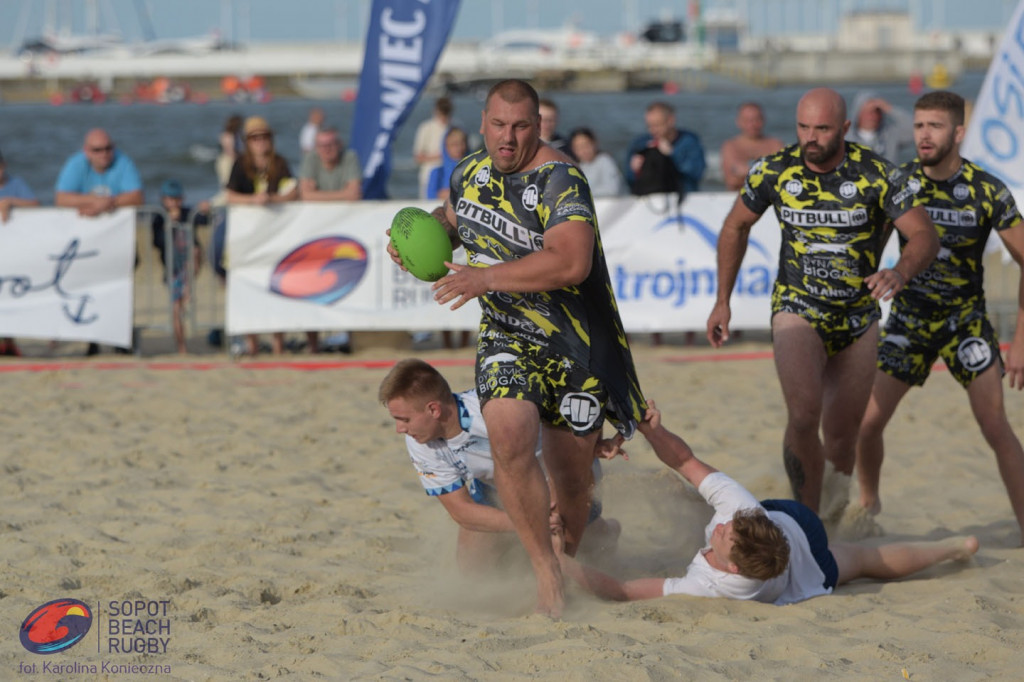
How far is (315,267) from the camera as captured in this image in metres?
10.4

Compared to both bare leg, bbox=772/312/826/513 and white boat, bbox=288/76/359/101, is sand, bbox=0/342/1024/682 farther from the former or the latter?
white boat, bbox=288/76/359/101

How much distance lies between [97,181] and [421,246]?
688 cm

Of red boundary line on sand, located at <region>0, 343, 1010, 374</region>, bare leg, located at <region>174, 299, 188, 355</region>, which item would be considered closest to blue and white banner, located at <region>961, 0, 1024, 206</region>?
red boundary line on sand, located at <region>0, 343, 1010, 374</region>

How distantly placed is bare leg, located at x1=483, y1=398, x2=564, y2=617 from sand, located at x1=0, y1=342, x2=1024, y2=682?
16cm

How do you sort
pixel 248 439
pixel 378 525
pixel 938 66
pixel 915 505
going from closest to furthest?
pixel 378 525 → pixel 915 505 → pixel 248 439 → pixel 938 66

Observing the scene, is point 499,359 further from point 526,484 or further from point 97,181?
point 97,181

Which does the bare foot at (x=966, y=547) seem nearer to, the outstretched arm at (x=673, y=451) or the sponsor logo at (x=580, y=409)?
the outstretched arm at (x=673, y=451)

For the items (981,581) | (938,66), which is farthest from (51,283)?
(938,66)

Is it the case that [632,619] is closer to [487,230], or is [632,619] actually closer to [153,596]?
[487,230]

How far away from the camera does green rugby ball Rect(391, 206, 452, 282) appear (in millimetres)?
4656

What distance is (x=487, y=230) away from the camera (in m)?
4.77

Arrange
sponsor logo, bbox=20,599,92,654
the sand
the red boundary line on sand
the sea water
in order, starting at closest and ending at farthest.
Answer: the sand
sponsor logo, bbox=20,599,92,654
the red boundary line on sand
the sea water

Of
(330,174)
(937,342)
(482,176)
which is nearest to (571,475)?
(482,176)

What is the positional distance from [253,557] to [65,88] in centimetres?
10199
